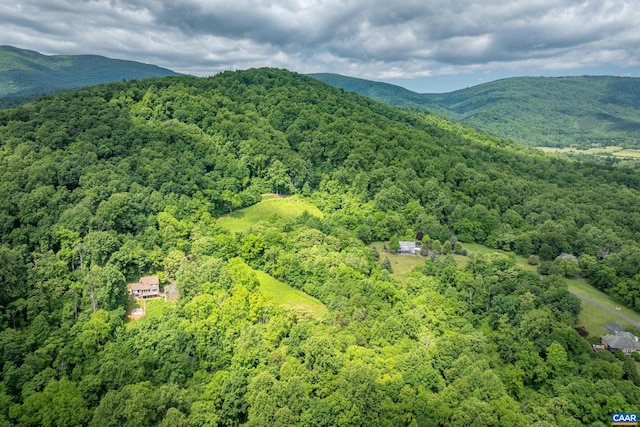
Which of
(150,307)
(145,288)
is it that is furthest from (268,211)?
(150,307)

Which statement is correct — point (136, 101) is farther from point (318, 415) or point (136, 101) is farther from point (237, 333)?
point (318, 415)

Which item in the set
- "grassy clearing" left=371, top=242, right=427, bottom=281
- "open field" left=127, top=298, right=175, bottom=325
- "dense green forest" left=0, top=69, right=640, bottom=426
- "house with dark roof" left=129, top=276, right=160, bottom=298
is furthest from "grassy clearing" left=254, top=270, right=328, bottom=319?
"grassy clearing" left=371, top=242, right=427, bottom=281

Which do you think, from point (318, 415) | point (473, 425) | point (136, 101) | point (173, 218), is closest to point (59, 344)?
point (173, 218)

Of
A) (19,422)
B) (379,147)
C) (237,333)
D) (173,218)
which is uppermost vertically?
(379,147)

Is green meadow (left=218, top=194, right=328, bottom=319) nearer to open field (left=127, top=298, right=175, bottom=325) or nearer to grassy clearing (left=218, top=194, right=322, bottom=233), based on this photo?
grassy clearing (left=218, top=194, right=322, bottom=233)

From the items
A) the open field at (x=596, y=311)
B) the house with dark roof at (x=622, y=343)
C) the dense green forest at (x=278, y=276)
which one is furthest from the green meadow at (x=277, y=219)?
the open field at (x=596, y=311)
